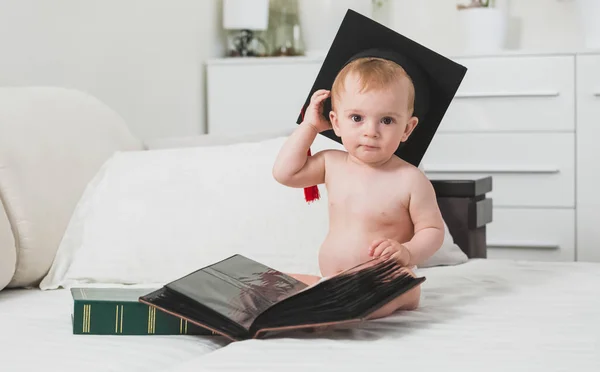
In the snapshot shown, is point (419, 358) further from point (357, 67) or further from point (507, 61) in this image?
point (507, 61)

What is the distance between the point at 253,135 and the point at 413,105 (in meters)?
0.72

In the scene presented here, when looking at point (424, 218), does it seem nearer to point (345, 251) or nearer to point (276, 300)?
point (345, 251)

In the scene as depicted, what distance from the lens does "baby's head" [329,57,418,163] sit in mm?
1197

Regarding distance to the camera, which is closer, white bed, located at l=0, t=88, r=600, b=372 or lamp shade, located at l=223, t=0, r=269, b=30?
white bed, located at l=0, t=88, r=600, b=372

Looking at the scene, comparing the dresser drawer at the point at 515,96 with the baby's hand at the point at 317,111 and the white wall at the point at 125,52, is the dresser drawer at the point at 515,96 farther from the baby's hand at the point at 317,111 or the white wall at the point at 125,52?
the baby's hand at the point at 317,111

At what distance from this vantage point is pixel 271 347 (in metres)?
1.00

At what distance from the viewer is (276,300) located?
3.46ft

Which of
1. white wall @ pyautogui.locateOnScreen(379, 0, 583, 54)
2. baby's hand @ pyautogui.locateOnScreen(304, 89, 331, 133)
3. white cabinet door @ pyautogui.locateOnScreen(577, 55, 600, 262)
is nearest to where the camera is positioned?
baby's hand @ pyautogui.locateOnScreen(304, 89, 331, 133)

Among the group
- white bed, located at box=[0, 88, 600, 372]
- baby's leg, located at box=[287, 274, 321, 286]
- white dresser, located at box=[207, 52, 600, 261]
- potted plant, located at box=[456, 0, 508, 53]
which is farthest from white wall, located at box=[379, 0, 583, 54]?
baby's leg, located at box=[287, 274, 321, 286]

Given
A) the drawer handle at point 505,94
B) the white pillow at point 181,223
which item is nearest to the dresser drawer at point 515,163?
the drawer handle at point 505,94

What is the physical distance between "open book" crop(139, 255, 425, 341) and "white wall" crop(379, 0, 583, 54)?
2084 mm

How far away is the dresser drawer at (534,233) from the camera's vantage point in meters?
2.79

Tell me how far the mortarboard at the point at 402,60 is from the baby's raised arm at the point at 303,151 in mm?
26

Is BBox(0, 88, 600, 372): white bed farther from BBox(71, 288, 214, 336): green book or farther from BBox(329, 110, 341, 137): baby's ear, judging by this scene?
BBox(329, 110, 341, 137): baby's ear
